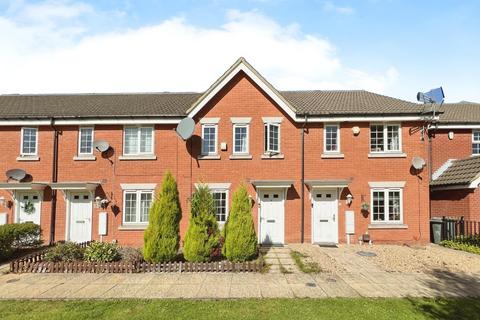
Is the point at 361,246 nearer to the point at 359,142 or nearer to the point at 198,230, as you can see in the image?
the point at 359,142

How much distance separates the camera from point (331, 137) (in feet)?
57.7

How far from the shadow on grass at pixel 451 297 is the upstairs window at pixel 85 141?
52.4 ft

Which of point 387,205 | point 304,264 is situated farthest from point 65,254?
point 387,205

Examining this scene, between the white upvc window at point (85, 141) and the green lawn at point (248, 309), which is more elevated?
the white upvc window at point (85, 141)

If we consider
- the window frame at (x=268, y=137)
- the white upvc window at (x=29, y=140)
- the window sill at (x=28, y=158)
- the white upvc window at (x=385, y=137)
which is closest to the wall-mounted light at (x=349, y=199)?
the white upvc window at (x=385, y=137)

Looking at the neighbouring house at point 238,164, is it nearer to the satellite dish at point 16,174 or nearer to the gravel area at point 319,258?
the satellite dish at point 16,174

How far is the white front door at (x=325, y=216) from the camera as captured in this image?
55.7 ft

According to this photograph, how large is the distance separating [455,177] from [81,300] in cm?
1783

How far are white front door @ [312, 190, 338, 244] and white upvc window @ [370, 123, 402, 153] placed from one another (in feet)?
10.7

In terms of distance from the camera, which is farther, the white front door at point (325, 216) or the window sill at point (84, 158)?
the window sill at point (84, 158)

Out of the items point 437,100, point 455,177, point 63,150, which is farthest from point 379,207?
point 63,150

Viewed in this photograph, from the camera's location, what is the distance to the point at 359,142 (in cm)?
1736

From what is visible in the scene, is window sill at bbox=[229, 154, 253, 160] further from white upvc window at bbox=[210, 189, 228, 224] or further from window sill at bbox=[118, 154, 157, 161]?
window sill at bbox=[118, 154, 157, 161]

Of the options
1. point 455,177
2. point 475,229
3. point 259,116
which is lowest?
point 475,229
